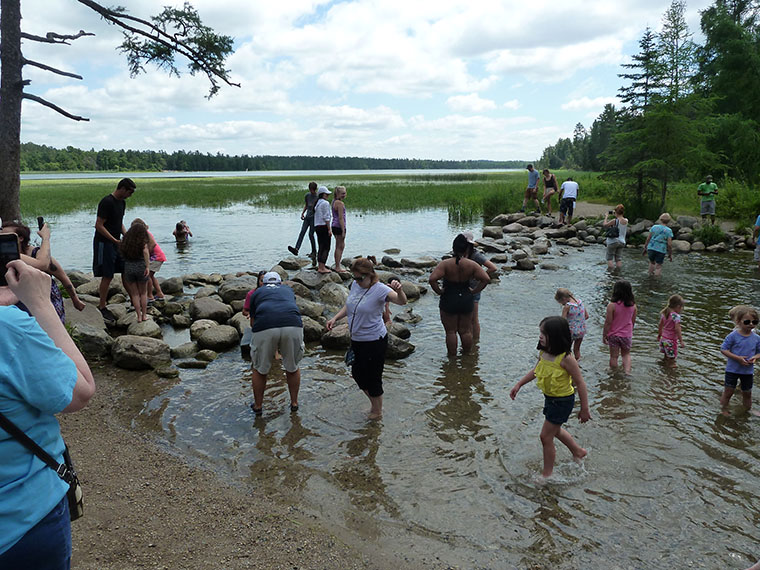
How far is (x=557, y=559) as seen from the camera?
3.76 m

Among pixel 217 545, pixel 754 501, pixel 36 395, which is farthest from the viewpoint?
pixel 754 501

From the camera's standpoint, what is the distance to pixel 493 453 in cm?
532

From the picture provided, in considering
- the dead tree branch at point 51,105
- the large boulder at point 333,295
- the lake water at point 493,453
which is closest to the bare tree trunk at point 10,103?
the dead tree branch at point 51,105

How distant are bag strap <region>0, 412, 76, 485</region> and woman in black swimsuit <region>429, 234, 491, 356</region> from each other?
573 centimetres

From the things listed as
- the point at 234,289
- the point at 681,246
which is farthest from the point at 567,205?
the point at 234,289

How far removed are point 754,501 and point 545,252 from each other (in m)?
14.8

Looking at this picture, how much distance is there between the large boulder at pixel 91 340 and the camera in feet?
25.4

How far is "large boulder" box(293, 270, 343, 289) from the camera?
12660 mm

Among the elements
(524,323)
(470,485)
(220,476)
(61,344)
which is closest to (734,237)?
(524,323)

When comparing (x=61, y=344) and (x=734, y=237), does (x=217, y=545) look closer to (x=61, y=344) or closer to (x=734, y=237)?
(x=61, y=344)

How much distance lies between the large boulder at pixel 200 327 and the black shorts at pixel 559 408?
6.27m

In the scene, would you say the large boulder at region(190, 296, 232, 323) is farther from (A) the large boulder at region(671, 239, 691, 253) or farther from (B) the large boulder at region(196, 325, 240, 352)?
(A) the large boulder at region(671, 239, 691, 253)

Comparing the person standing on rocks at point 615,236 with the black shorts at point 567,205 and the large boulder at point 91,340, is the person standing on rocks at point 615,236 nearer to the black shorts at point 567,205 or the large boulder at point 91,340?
the black shorts at point 567,205

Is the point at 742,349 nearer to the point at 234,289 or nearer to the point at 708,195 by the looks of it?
the point at 234,289
